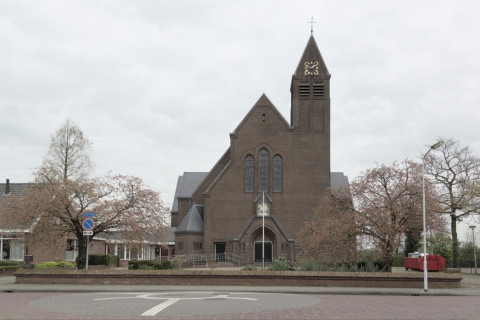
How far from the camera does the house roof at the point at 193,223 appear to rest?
52.6m

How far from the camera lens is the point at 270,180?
170ft

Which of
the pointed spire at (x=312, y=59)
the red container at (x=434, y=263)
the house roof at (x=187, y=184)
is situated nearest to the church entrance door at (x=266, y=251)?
the house roof at (x=187, y=184)

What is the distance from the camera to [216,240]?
2013 inches

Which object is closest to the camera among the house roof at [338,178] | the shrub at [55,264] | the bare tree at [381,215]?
the bare tree at [381,215]

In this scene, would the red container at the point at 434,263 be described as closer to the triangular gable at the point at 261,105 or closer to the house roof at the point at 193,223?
the triangular gable at the point at 261,105

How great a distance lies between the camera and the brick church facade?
50.7 meters

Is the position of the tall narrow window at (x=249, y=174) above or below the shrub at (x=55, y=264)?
above

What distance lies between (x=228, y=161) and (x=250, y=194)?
6502 mm

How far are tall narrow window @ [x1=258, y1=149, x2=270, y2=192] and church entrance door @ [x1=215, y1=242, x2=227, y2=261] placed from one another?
6675mm

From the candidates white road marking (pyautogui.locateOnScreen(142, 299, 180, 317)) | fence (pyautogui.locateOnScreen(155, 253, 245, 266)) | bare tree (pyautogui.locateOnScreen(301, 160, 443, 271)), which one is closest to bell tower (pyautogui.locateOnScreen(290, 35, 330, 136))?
fence (pyautogui.locateOnScreen(155, 253, 245, 266))

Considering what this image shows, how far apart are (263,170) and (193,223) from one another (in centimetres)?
921

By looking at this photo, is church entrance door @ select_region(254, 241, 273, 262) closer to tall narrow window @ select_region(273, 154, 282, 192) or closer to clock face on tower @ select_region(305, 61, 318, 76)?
tall narrow window @ select_region(273, 154, 282, 192)

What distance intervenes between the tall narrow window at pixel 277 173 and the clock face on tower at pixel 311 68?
→ 9.59m

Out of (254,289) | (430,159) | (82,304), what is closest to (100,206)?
(254,289)
